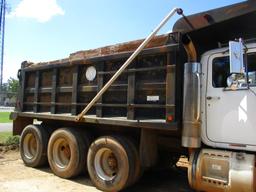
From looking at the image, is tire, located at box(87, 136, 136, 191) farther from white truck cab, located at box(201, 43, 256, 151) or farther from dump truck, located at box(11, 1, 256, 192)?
white truck cab, located at box(201, 43, 256, 151)

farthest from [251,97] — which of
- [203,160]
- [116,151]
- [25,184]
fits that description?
[25,184]

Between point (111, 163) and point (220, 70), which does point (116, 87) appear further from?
point (220, 70)

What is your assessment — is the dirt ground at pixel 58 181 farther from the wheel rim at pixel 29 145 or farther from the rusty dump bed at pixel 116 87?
the rusty dump bed at pixel 116 87

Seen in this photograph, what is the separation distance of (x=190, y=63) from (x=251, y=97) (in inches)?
40.9

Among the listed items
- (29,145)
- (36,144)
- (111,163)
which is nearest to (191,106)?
(111,163)

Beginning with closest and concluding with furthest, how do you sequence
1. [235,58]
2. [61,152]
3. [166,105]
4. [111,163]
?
1. [235,58]
2. [166,105]
3. [111,163]
4. [61,152]

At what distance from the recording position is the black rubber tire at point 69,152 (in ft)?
23.0

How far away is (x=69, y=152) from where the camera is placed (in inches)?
296

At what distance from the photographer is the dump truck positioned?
16.5ft

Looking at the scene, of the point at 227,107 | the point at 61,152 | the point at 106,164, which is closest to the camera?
the point at 227,107

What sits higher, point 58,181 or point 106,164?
point 106,164

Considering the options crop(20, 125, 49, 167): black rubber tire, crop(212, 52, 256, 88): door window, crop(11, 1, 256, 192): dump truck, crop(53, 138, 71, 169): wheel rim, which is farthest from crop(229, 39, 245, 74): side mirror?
crop(20, 125, 49, 167): black rubber tire

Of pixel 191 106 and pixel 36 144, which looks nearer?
pixel 191 106

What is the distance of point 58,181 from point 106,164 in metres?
1.12
